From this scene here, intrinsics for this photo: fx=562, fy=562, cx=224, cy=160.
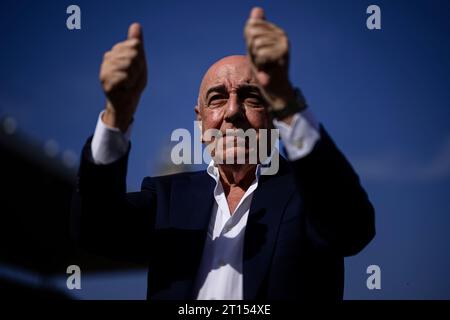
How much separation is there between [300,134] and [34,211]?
46.1 ft

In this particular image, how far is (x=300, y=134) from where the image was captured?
247 cm

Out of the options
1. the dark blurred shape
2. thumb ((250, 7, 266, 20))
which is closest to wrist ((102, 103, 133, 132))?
thumb ((250, 7, 266, 20))

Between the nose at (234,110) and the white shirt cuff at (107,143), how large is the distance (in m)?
0.66

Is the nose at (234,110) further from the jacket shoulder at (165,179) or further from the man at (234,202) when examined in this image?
the jacket shoulder at (165,179)

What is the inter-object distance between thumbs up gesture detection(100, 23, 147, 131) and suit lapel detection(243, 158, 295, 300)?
36.4 inches

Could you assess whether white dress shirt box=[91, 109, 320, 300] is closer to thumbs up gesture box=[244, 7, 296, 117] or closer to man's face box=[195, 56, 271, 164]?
thumbs up gesture box=[244, 7, 296, 117]

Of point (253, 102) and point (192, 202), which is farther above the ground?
point (253, 102)

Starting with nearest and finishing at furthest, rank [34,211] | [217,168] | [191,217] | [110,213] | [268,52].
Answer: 1. [268,52]
2. [110,213]
3. [191,217]
4. [217,168]
5. [34,211]

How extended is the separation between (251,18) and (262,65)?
20 cm

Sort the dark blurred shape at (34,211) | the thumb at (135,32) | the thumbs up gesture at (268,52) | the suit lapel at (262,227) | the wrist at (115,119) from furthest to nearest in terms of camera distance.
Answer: the dark blurred shape at (34,211), the suit lapel at (262,227), the wrist at (115,119), the thumb at (135,32), the thumbs up gesture at (268,52)

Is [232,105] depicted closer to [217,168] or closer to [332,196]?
[217,168]

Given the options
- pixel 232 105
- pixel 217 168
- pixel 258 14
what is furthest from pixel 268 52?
pixel 217 168

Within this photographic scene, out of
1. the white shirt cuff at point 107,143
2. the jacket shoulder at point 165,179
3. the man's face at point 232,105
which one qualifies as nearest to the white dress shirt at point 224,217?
the white shirt cuff at point 107,143

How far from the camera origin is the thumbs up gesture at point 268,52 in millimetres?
2318
